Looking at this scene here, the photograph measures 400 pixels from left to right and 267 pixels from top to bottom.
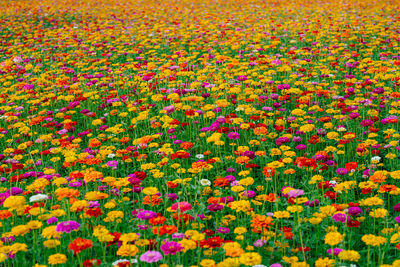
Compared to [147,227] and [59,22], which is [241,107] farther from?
[59,22]

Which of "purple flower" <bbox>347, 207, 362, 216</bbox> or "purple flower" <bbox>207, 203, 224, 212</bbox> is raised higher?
"purple flower" <bbox>207, 203, 224, 212</bbox>

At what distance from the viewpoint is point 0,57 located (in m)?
9.51

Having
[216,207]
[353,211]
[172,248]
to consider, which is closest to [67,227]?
[172,248]

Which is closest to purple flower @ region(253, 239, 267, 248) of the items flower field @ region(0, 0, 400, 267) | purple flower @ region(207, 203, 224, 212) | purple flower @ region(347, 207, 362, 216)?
flower field @ region(0, 0, 400, 267)

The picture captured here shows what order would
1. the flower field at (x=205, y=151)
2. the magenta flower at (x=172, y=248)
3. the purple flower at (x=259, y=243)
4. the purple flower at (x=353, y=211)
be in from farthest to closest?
the purple flower at (x=353, y=211), the flower field at (x=205, y=151), the purple flower at (x=259, y=243), the magenta flower at (x=172, y=248)

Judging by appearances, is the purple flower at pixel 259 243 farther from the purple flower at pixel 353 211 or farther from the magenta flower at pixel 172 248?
the purple flower at pixel 353 211

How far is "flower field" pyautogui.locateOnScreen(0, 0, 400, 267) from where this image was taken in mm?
2771

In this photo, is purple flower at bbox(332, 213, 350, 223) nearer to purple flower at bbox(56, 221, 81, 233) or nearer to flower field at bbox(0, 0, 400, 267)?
flower field at bbox(0, 0, 400, 267)

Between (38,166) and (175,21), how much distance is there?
30.7 ft

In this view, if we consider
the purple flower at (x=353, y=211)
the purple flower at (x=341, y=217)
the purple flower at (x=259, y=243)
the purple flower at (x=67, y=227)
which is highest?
the purple flower at (x=67, y=227)

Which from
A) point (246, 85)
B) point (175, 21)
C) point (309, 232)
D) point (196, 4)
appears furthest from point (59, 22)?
point (309, 232)

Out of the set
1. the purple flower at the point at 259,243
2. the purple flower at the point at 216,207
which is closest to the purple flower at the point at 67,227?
the purple flower at the point at 216,207

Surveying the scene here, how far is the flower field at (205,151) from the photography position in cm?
277

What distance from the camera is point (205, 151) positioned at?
4.54m
